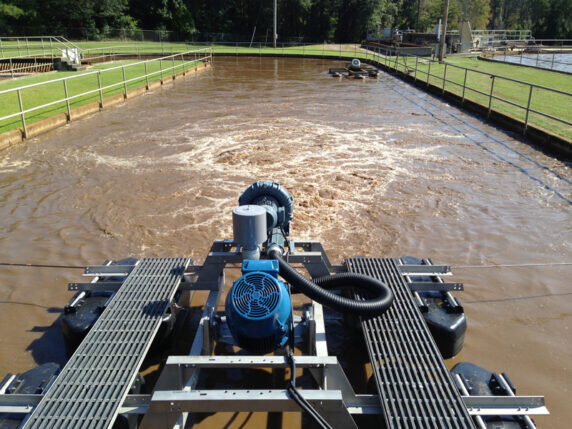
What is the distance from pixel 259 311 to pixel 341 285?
1021 millimetres

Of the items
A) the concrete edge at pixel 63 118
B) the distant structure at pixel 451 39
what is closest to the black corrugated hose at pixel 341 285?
the concrete edge at pixel 63 118

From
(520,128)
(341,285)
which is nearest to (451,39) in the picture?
(520,128)

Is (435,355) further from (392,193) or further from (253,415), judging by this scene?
(392,193)

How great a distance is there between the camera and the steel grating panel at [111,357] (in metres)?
2.73

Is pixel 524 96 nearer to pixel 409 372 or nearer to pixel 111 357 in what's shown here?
pixel 409 372

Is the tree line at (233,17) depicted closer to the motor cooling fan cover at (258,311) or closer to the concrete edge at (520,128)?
the concrete edge at (520,128)

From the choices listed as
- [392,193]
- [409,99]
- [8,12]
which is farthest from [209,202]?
[8,12]

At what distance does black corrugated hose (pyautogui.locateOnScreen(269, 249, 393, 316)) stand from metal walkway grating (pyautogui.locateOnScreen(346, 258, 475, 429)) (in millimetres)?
167

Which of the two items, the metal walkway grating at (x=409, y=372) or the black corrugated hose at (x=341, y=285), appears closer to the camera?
the metal walkway grating at (x=409, y=372)

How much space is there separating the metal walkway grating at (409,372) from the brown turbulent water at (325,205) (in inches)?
32.3

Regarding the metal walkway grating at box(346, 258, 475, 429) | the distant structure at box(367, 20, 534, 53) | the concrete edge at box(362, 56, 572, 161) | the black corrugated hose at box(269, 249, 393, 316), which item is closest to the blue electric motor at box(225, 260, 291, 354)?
the black corrugated hose at box(269, 249, 393, 316)

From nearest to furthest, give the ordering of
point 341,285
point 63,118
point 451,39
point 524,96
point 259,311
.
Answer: point 259,311, point 341,285, point 63,118, point 524,96, point 451,39

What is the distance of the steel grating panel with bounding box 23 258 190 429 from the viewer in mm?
2730

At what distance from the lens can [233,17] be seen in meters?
65.1
